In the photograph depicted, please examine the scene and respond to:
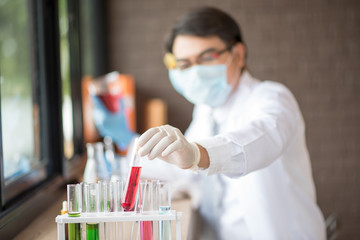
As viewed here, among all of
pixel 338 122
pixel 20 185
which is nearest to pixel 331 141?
pixel 338 122

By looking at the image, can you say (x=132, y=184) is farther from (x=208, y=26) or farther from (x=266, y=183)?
(x=208, y=26)

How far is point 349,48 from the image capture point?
4.04 metres

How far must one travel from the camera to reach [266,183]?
6.05 ft

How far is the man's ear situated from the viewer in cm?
203

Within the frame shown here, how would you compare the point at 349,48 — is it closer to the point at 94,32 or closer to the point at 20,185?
the point at 94,32

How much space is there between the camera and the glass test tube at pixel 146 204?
1229 mm

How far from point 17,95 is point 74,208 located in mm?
1212

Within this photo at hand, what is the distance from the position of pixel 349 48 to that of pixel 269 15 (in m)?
0.77

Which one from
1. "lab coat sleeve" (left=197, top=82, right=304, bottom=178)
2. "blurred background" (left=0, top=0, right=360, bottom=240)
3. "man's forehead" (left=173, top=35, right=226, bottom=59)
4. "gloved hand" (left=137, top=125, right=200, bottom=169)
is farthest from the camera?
"blurred background" (left=0, top=0, right=360, bottom=240)

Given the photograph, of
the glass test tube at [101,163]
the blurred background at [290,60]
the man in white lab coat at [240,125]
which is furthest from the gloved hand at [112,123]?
the man in white lab coat at [240,125]

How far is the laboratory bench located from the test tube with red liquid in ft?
1.19

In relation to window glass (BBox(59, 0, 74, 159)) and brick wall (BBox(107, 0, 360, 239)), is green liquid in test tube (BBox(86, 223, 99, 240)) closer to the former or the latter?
window glass (BBox(59, 0, 74, 159))

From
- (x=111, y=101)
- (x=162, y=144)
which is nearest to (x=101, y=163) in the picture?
(x=111, y=101)

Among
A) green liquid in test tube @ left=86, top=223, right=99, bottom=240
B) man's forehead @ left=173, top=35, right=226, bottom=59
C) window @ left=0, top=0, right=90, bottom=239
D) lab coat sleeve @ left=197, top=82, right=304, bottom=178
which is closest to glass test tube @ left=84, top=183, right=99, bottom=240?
green liquid in test tube @ left=86, top=223, right=99, bottom=240
